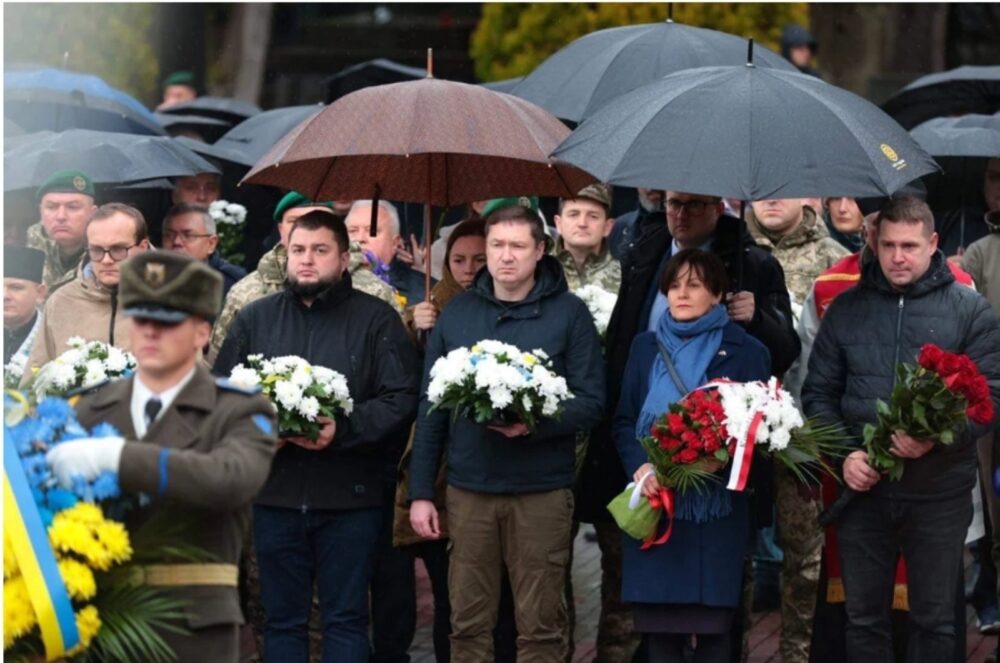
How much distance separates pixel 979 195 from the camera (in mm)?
10500

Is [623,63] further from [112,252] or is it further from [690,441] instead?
[690,441]

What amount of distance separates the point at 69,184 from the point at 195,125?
13.7 ft

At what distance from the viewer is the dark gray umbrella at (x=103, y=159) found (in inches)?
361

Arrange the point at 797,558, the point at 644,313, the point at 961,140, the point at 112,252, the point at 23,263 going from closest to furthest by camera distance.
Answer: the point at 644,313 → the point at 112,252 → the point at 797,558 → the point at 23,263 → the point at 961,140

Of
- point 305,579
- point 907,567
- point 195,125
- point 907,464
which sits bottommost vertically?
point 305,579

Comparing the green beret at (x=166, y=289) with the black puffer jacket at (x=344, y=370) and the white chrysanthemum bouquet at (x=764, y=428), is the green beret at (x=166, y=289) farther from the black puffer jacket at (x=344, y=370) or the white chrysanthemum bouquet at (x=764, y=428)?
the white chrysanthemum bouquet at (x=764, y=428)

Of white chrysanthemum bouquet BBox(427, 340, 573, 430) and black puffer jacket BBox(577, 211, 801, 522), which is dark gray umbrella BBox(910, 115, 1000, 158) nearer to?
black puffer jacket BBox(577, 211, 801, 522)

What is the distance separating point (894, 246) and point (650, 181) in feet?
3.76

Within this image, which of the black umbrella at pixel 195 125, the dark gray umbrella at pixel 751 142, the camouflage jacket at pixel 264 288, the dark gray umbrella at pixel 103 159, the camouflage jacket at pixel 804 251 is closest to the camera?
the dark gray umbrella at pixel 751 142

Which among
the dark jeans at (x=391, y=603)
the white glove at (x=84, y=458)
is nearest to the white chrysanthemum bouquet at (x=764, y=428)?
the dark jeans at (x=391, y=603)

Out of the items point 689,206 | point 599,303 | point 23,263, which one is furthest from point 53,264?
point 689,206

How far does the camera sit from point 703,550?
7047mm

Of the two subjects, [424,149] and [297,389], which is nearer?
[297,389]

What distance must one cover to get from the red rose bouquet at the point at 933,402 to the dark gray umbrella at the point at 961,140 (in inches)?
126
